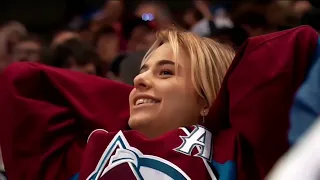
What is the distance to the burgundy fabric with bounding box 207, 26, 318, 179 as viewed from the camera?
1140 mm

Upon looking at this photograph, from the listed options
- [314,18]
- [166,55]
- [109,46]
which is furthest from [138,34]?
[166,55]

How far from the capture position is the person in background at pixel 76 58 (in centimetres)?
207

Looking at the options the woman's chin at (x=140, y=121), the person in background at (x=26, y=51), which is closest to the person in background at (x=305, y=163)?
the woman's chin at (x=140, y=121)

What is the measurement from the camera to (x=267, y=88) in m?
1.16

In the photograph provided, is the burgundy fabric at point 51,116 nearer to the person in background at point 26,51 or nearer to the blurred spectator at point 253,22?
the blurred spectator at point 253,22

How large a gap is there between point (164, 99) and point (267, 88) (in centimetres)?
29

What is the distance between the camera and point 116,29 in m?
2.88

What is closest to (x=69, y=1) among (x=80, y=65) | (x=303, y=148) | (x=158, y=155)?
(x=80, y=65)

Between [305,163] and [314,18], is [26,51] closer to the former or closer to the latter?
[314,18]

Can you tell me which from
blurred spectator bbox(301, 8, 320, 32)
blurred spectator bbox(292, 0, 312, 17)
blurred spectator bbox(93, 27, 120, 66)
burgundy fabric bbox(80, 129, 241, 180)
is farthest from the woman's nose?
blurred spectator bbox(93, 27, 120, 66)

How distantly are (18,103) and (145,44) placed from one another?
909 millimetres

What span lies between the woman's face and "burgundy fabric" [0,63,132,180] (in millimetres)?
188

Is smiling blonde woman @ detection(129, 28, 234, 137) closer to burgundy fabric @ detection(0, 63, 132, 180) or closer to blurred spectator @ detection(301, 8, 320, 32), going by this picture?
burgundy fabric @ detection(0, 63, 132, 180)

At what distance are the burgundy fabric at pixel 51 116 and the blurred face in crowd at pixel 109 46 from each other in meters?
1.15
